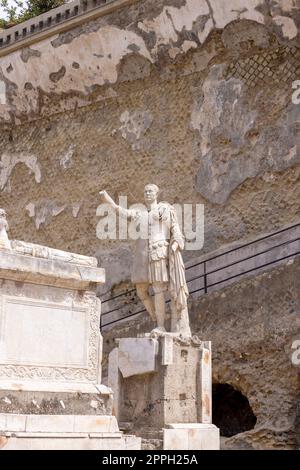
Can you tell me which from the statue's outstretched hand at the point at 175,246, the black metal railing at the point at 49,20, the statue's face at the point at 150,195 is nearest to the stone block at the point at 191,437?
the statue's outstretched hand at the point at 175,246

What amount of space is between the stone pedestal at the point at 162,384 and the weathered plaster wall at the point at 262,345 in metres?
1.61

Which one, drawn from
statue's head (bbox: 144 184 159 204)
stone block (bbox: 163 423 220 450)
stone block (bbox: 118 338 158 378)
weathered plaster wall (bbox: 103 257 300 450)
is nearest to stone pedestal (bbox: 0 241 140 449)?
stone block (bbox: 163 423 220 450)

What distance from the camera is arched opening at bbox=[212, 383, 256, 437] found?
496 inches

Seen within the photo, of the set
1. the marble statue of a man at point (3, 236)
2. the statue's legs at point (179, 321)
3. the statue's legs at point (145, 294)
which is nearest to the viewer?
the marble statue of a man at point (3, 236)

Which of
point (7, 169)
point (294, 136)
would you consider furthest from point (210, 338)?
point (7, 169)

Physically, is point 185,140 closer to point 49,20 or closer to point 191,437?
point 49,20

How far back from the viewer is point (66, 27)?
15656 mm

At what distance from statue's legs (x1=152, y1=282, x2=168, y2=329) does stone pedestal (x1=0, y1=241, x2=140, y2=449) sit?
2.02 meters

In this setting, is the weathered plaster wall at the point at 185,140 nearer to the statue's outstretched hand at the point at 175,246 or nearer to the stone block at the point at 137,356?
the statue's outstretched hand at the point at 175,246

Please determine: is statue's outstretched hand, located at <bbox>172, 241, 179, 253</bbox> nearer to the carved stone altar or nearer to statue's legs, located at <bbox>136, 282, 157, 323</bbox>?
statue's legs, located at <bbox>136, 282, 157, 323</bbox>

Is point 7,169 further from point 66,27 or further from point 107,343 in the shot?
point 107,343

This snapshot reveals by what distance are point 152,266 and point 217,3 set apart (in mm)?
6384

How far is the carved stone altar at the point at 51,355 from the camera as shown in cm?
628

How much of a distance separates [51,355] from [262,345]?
14.3 ft
